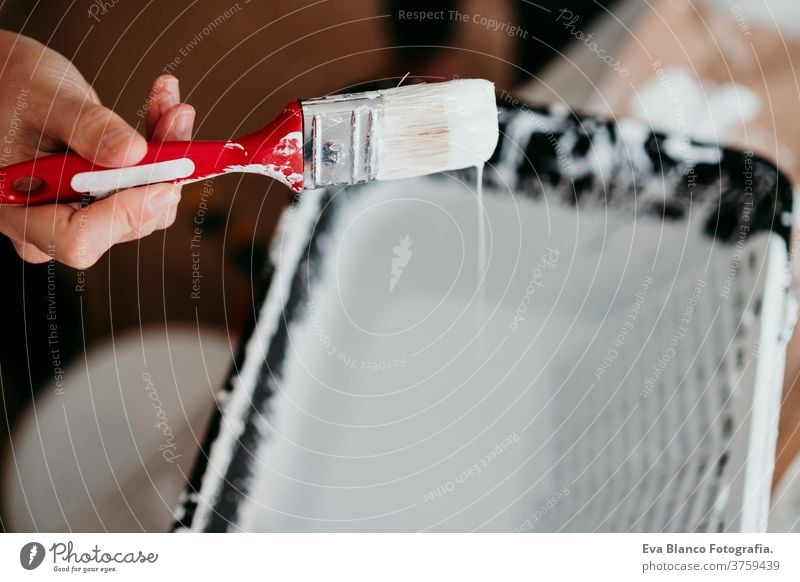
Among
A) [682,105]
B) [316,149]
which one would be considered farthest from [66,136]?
[682,105]

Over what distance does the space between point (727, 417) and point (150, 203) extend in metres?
0.40

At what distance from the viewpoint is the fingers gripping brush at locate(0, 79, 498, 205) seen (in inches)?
→ 15.7

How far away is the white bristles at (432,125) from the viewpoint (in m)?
0.41

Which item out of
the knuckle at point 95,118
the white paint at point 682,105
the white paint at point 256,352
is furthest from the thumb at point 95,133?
the white paint at point 682,105

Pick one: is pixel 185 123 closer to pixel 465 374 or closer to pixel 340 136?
pixel 340 136

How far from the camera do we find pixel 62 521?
477mm

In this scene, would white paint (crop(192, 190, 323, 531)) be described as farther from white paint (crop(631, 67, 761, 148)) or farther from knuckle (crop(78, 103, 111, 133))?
white paint (crop(631, 67, 761, 148))

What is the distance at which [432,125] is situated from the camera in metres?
0.41

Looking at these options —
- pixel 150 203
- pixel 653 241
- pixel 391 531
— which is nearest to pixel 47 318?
pixel 150 203

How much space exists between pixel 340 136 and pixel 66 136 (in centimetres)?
17

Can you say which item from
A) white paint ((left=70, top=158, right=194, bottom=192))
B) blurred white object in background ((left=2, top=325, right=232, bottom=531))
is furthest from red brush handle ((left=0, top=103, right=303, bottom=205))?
blurred white object in background ((left=2, top=325, right=232, bottom=531))

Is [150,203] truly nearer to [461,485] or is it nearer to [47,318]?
[47,318]

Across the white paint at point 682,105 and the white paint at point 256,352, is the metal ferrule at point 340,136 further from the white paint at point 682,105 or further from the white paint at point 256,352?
the white paint at point 682,105
